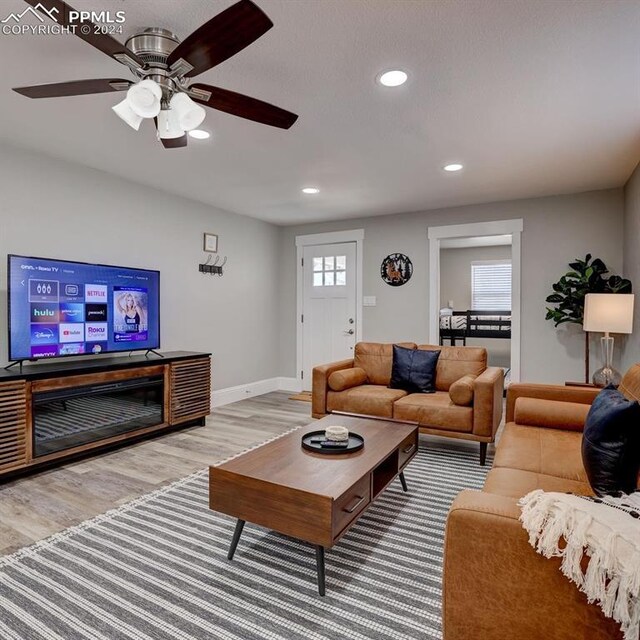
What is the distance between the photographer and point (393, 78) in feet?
7.40

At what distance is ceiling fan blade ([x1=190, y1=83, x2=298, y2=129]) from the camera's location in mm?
1930

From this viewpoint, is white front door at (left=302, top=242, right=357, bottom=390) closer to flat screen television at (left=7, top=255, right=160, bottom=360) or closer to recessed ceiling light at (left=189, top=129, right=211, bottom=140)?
flat screen television at (left=7, top=255, right=160, bottom=360)

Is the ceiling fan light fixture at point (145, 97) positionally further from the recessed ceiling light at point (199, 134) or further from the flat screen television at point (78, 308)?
the flat screen television at point (78, 308)

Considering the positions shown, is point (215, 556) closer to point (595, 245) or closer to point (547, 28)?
point (547, 28)

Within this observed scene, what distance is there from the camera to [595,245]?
14.5 ft

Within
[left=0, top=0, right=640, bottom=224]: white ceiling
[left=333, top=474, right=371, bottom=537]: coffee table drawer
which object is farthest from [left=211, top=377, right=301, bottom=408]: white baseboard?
[left=333, top=474, right=371, bottom=537]: coffee table drawer

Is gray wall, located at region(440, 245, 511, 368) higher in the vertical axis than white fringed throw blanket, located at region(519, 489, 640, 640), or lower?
higher

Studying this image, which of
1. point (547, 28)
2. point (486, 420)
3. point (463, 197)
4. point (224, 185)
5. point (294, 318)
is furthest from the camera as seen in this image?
point (294, 318)

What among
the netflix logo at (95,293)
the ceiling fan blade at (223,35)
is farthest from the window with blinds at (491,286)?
the ceiling fan blade at (223,35)

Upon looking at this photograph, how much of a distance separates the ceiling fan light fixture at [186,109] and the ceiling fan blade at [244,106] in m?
0.08

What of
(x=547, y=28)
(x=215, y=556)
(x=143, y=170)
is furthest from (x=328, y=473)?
(x=143, y=170)

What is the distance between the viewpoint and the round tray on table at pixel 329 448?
2241 millimetres

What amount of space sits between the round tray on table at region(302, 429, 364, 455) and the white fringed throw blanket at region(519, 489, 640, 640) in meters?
1.21

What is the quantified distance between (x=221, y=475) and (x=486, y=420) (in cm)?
215
